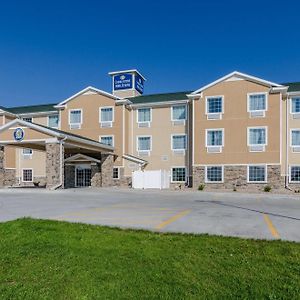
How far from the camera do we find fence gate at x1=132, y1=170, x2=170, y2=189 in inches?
1192

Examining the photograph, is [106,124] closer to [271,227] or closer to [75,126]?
[75,126]

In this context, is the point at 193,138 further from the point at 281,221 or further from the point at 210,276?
the point at 210,276

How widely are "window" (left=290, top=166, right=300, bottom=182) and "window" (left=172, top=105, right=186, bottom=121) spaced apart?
11.1 meters

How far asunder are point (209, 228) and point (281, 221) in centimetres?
282

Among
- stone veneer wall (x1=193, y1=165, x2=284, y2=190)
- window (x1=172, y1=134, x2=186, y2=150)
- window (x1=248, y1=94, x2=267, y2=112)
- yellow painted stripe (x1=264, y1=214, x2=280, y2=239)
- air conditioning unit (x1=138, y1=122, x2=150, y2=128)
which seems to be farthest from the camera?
air conditioning unit (x1=138, y1=122, x2=150, y2=128)

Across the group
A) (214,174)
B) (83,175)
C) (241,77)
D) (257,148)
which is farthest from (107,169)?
(241,77)

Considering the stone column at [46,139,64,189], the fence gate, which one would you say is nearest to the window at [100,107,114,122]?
the fence gate

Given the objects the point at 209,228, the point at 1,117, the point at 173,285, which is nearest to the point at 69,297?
the point at 173,285

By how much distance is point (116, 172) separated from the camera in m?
33.1

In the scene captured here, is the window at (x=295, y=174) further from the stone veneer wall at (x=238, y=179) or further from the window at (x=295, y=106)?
the window at (x=295, y=106)

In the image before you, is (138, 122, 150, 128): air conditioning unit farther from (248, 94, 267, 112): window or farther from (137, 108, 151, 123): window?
(248, 94, 267, 112): window

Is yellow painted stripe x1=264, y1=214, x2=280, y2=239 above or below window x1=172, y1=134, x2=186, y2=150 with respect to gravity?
below

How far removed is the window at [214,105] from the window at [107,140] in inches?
402

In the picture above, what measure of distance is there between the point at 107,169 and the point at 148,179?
15.6 feet
